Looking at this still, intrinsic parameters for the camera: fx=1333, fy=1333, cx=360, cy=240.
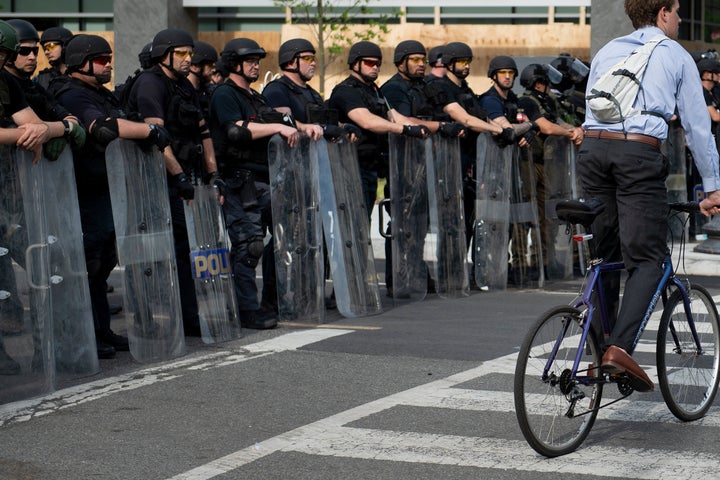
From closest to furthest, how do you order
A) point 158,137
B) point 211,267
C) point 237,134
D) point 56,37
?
point 158,137 < point 211,267 < point 237,134 < point 56,37

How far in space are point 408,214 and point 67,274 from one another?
3669 millimetres

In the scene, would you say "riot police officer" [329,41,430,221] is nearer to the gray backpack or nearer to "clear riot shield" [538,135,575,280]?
"clear riot shield" [538,135,575,280]

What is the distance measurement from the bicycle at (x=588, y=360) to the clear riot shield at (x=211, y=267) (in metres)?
3.27

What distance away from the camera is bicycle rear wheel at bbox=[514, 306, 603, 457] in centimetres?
540

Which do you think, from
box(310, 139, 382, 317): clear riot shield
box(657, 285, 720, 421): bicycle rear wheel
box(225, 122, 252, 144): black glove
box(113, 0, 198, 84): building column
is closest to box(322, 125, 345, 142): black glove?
box(310, 139, 382, 317): clear riot shield

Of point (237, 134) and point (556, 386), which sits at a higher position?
point (237, 134)

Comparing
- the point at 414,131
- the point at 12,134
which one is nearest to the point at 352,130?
the point at 414,131

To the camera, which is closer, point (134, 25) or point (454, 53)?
point (454, 53)

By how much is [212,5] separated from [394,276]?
16.8 m

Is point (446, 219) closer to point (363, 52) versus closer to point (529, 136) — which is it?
point (529, 136)

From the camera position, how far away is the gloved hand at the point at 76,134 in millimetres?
7320

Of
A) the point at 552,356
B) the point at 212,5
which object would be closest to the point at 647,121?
the point at 552,356

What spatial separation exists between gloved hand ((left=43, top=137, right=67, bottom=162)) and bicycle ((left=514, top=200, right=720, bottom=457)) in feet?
9.55

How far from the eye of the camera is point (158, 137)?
26.0 ft
